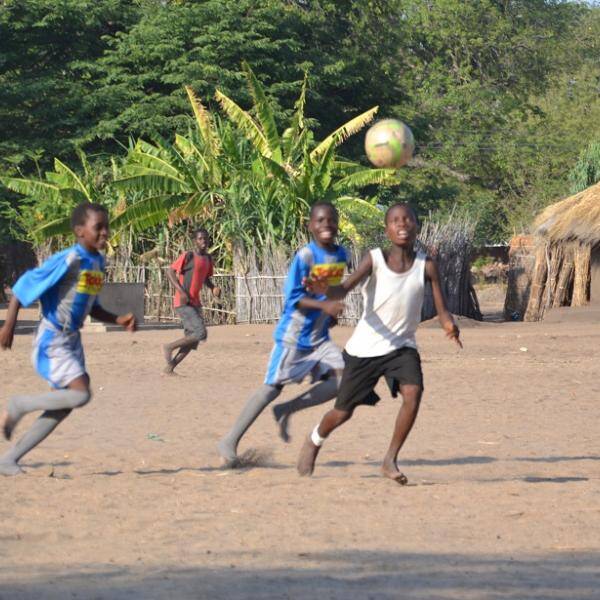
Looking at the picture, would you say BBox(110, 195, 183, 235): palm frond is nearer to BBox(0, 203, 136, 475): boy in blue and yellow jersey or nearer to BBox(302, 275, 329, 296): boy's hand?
BBox(0, 203, 136, 475): boy in blue and yellow jersey

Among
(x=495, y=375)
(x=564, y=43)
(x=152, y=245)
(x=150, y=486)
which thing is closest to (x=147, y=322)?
(x=152, y=245)

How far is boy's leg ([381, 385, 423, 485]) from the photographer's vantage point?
7.09m

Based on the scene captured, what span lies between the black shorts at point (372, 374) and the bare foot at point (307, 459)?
344 millimetres

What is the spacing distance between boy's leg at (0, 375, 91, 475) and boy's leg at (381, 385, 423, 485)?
1.73 metres

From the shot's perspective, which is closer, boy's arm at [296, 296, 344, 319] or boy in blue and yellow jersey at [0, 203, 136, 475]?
boy's arm at [296, 296, 344, 319]

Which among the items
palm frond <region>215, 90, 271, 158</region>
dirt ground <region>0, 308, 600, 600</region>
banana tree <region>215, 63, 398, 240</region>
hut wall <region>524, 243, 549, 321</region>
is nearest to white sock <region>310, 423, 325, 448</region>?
dirt ground <region>0, 308, 600, 600</region>

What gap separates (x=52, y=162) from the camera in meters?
30.5

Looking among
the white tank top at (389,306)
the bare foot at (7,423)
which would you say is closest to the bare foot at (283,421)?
the white tank top at (389,306)

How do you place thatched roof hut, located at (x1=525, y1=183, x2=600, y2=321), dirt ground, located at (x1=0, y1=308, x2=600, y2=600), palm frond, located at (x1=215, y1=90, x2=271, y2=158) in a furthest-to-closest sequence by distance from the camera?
1. thatched roof hut, located at (x1=525, y1=183, x2=600, y2=321)
2. palm frond, located at (x1=215, y1=90, x2=271, y2=158)
3. dirt ground, located at (x1=0, y1=308, x2=600, y2=600)

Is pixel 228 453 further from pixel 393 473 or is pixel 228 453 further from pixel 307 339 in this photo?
pixel 393 473

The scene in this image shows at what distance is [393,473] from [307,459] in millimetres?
588

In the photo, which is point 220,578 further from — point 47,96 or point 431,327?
point 47,96

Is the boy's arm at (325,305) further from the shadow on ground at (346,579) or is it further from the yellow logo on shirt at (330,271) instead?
the shadow on ground at (346,579)

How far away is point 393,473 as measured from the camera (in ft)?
23.6
